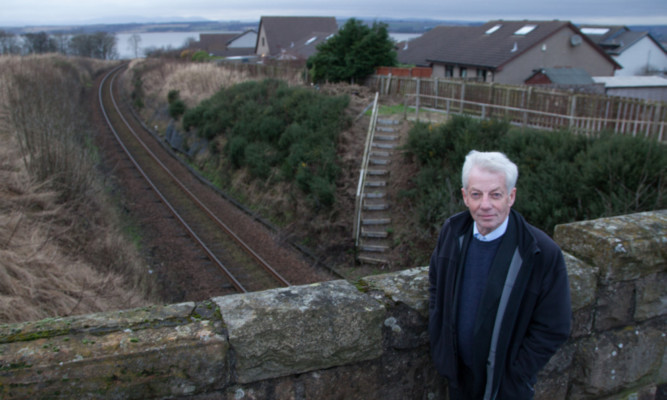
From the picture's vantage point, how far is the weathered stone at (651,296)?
2.86 m

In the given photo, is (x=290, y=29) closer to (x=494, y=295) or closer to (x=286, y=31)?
(x=286, y=31)

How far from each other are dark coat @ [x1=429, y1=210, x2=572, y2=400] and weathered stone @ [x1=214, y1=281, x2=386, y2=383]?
0.33 m

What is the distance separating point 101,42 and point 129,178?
85462 mm

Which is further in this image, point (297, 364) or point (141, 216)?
point (141, 216)

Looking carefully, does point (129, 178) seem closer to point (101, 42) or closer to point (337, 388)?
point (337, 388)

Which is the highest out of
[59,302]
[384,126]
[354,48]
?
[354,48]

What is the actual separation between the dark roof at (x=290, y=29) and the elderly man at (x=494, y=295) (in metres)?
54.1

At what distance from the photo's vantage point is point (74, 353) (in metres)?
1.93

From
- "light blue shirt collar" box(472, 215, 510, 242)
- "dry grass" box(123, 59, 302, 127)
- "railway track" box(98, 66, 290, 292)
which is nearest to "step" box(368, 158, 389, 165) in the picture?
"railway track" box(98, 66, 290, 292)

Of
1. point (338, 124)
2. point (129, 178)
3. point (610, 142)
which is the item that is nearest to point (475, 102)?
point (338, 124)

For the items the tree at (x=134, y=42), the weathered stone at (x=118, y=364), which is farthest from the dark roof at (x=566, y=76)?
the tree at (x=134, y=42)

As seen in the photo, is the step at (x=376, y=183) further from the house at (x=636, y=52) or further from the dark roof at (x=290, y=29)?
the dark roof at (x=290, y=29)

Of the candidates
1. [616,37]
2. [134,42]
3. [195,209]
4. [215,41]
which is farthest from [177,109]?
[134,42]

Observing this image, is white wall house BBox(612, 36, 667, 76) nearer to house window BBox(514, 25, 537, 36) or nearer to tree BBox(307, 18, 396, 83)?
house window BBox(514, 25, 537, 36)
